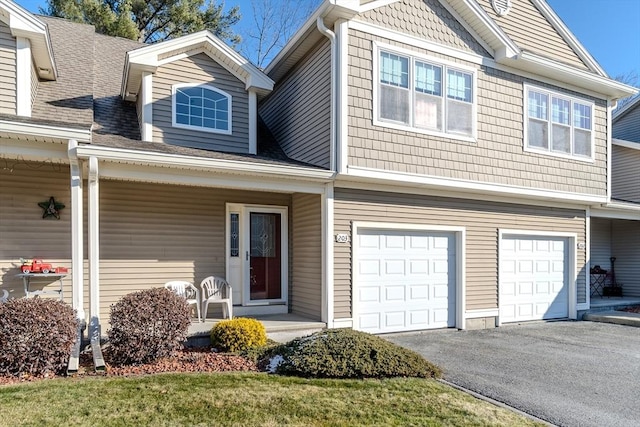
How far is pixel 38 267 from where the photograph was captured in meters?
6.98

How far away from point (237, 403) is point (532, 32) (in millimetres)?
10216

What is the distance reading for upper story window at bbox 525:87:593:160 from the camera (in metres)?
9.95

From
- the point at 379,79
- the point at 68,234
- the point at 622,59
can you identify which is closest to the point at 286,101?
the point at 379,79

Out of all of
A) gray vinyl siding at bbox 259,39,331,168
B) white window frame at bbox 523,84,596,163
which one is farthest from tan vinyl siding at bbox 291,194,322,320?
white window frame at bbox 523,84,596,163

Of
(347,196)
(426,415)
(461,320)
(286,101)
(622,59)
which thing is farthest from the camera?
(622,59)

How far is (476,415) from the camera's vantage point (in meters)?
4.32

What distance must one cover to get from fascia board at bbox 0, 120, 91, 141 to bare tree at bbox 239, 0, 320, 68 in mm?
15020

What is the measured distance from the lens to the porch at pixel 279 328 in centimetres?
666

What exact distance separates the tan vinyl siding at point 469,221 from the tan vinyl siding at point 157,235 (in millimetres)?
2245

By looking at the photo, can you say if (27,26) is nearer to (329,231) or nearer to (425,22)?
(329,231)

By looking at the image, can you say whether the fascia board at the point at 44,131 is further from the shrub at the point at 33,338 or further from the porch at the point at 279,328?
the porch at the point at 279,328

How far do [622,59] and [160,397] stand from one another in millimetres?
30889

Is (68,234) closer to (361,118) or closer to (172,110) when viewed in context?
(172,110)

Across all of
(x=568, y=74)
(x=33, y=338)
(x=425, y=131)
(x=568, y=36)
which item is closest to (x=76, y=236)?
(x=33, y=338)
